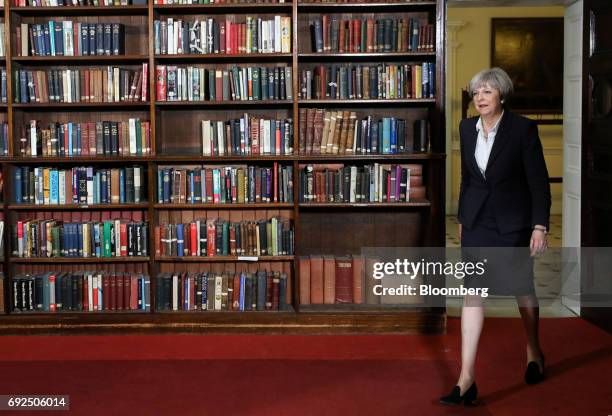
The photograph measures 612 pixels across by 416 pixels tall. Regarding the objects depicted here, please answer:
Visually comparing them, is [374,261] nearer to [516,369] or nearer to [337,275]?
[337,275]

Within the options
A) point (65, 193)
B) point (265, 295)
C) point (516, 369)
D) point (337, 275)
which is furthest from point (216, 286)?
point (516, 369)

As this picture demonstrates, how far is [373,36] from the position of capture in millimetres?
5785

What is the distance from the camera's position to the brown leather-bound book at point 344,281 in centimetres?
595

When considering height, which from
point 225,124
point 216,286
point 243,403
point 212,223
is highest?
point 225,124

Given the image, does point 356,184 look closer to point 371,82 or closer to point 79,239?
point 371,82

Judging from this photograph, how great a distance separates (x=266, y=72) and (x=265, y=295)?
4.85 ft

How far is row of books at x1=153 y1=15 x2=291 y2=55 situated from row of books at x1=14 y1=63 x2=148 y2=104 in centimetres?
29

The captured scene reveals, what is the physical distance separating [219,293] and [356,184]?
1165 mm

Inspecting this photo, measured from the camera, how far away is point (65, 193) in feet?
19.2

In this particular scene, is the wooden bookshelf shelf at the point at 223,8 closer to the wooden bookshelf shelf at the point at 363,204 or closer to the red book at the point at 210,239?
the wooden bookshelf shelf at the point at 363,204

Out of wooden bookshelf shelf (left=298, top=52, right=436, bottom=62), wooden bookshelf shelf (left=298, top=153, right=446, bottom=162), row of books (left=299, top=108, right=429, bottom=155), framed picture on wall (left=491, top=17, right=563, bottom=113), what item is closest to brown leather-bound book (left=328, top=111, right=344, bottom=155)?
row of books (left=299, top=108, right=429, bottom=155)

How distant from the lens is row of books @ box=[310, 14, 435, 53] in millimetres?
5770

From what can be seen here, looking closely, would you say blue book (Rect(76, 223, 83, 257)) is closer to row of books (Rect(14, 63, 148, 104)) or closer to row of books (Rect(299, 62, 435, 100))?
row of books (Rect(14, 63, 148, 104))

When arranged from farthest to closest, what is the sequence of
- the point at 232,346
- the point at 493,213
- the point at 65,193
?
1. the point at 65,193
2. the point at 232,346
3. the point at 493,213
